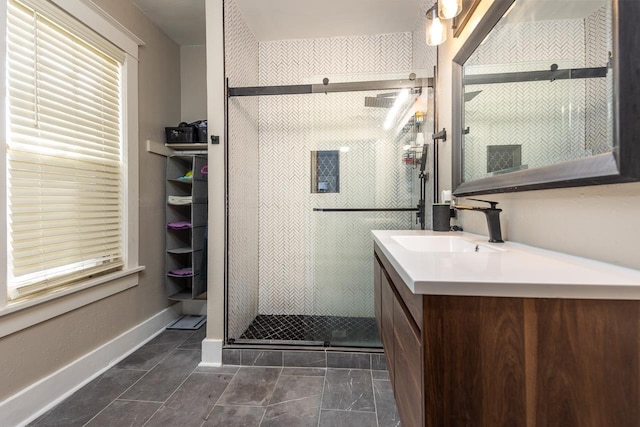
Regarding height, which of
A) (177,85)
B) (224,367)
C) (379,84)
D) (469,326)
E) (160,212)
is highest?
(177,85)

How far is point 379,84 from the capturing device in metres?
1.87

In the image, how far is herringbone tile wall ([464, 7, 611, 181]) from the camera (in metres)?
0.68

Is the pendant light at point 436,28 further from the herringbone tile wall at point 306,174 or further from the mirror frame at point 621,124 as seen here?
the mirror frame at point 621,124

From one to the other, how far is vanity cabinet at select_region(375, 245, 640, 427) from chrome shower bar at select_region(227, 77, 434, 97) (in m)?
1.72

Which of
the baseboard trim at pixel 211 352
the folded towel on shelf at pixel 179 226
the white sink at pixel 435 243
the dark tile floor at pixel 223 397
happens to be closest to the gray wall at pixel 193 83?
the folded towel on shelf at pixel 179 226

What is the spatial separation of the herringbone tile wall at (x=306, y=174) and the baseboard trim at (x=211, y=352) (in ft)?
0.47

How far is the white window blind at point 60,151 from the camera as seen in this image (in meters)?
1.34

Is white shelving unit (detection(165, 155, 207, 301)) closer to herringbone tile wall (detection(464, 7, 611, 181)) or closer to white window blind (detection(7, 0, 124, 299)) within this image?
white window blind (detection(7, 0, 124, 299))

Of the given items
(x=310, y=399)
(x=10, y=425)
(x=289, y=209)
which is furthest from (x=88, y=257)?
(x=310, y=399)

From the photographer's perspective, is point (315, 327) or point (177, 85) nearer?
point (315, 327)

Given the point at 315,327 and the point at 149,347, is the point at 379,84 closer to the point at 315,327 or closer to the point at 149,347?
the point at 315,327

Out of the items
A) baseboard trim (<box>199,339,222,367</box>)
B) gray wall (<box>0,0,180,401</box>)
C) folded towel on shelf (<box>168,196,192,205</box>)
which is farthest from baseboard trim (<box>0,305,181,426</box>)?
folded towel on shelf (<box>168,196,192,205</box>)

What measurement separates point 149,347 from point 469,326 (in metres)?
2.40

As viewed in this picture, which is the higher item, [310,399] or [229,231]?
[229,231]
